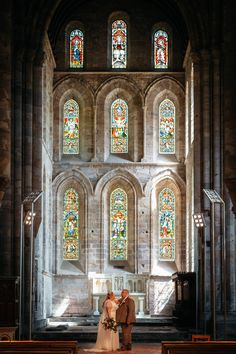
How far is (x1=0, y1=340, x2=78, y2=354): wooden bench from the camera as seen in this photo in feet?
Answer: 50.3

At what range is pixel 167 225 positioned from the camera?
42812 millimetres

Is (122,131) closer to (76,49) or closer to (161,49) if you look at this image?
(161,49)

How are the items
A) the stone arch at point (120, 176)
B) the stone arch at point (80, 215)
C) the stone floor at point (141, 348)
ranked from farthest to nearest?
the stone arch at point (120, 176)
the stone arch at point (80, 215)
the stone floor at point (141, 348)

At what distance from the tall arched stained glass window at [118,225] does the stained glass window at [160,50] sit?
6.71 m

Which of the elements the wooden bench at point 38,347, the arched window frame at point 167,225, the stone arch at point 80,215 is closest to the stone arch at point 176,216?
the arched window frame at point 167,225

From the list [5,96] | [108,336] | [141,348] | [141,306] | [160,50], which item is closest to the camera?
[5,96]

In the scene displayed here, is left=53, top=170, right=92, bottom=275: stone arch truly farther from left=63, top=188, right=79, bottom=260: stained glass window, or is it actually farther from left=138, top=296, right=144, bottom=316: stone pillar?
left=138, top=296, right=144, bottom=316: stone pillar

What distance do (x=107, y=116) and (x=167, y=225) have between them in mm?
Answer: 6299

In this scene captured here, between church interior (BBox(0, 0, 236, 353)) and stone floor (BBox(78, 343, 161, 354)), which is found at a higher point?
church interior (BBox(0, 0, 236, 353))

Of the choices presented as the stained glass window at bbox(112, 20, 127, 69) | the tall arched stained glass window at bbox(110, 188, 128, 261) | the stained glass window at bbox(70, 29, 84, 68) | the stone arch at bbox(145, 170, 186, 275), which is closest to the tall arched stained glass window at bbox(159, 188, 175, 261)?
the stone arch at bbox(145, 170, 186, 275)

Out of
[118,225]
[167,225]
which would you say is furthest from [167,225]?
[118,225]

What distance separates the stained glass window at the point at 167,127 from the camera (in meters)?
43.4

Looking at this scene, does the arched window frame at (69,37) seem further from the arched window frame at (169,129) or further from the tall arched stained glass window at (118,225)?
the tall arched stained glass window at (118,225)

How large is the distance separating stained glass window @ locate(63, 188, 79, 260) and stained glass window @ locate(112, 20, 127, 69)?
6884mm
